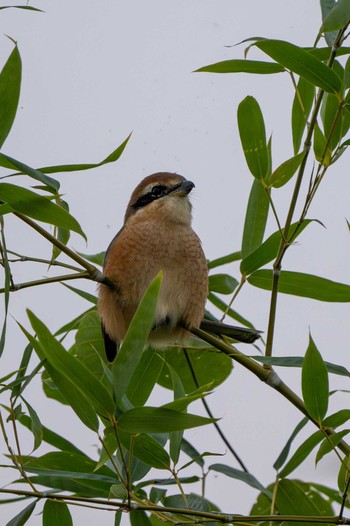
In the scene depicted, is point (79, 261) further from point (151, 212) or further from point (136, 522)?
point (151, 212)

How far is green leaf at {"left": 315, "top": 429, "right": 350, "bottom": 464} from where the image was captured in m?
1.92

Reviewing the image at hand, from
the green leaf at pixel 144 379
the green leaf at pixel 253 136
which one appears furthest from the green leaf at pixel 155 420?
the green leaf at pixel 253 136

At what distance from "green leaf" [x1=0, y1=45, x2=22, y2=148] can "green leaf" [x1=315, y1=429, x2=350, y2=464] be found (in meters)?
1.01

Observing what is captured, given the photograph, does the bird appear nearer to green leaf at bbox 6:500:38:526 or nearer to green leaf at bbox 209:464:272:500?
green leaf at bbox 209:464:272:500

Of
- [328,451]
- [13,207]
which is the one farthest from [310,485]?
[13,207]

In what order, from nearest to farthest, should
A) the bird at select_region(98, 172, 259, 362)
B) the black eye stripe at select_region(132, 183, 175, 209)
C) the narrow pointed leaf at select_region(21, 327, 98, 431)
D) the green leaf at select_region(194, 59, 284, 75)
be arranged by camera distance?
the narrow pointed leaf at select_region(21, 327, 98, 431), the green leaf at select_region(194, 59, 284, 75), the bird at select_region(98, 172, 259, 362), the black eye stripe at select_region(132, 183, 175, 209)

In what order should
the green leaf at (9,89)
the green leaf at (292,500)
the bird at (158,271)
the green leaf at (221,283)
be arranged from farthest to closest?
the green leaf at (221,283) → the bird at (158,271) → the green leaf at (292,500) → the green leaf at (9,89)

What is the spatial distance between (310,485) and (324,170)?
111 cm

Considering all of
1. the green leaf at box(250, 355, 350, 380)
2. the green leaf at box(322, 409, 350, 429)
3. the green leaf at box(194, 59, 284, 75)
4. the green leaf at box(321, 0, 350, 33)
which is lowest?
the green leaf at box(322, 409, 350, 429)

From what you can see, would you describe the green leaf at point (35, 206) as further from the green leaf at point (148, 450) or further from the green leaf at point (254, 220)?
the green leaf at point (254, 220)

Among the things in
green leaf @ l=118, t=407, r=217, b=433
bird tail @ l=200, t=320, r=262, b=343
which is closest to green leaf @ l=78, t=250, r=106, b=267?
bird tail @ l=200, t=320, r=262, b=343

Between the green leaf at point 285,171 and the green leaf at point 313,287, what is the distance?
33 cm

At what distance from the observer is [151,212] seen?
311cm

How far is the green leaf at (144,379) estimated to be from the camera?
2231 millimetres
